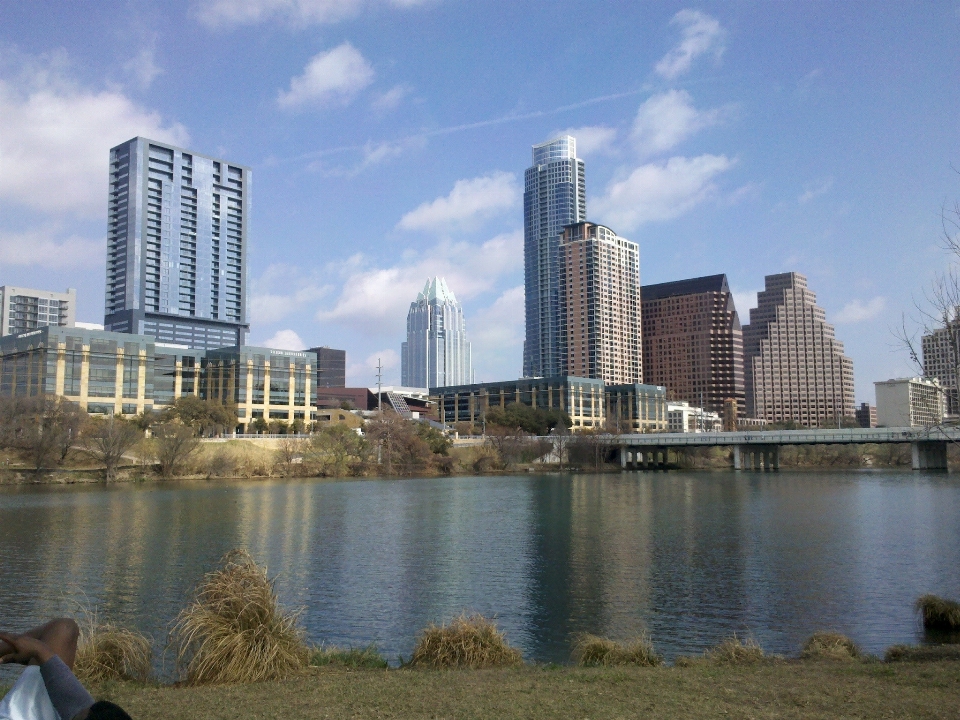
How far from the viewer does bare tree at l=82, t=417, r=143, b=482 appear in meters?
89.1

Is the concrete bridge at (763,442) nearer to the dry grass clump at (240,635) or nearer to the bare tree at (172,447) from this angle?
the bare tree at (172,447)

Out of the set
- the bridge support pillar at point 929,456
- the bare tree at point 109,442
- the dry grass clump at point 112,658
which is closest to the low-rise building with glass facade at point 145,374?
the bare tree at point 109,442

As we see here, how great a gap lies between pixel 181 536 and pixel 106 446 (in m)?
56.8

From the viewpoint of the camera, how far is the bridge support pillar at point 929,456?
11575cm

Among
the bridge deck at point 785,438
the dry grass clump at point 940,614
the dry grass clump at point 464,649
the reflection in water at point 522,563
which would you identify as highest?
the bridge deck at point 785,438

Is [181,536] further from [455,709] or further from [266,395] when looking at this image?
[266,395]

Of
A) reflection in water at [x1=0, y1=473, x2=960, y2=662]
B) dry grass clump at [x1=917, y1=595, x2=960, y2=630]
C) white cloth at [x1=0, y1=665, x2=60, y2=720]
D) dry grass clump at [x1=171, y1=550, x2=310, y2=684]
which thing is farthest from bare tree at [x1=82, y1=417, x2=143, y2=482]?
white cloth at [x1=0, y1=665, x2=60, y2=720]

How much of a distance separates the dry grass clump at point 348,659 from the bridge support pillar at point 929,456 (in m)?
120

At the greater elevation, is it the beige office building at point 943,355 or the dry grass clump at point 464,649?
the beige office building at point 943,355

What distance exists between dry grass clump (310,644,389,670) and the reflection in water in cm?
271

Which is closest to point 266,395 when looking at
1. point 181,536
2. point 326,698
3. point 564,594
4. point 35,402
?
point 35,402

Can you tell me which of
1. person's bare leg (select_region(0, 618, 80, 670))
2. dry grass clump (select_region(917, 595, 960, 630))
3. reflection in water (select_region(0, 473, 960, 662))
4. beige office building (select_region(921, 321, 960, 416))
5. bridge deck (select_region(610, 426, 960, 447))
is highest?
beige office building (select_region(921, 321, 960, 416))

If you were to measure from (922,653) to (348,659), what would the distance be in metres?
11.6

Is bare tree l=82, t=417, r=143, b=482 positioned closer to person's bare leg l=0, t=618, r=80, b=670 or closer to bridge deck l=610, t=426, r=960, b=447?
bridge deck l=610, t=426, r=960, b=447
